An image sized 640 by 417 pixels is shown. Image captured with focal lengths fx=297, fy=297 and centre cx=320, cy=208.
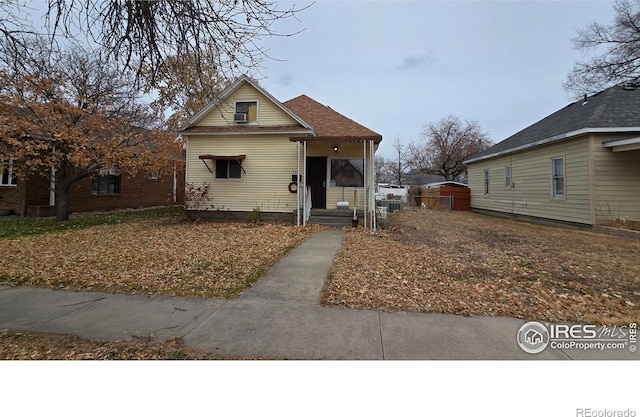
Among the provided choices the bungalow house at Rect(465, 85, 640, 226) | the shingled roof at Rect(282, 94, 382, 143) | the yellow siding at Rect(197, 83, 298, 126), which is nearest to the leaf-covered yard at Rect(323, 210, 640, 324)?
the bungalow house at Rect(465, 85, 640, 226)

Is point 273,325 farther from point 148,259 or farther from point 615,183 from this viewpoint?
point 615,183

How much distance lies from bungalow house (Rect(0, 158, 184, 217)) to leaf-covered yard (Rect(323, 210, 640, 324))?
13.2 meters

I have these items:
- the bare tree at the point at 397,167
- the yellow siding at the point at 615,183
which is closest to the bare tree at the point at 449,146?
the bare tree at the point at 397,167

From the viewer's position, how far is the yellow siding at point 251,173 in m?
12.1

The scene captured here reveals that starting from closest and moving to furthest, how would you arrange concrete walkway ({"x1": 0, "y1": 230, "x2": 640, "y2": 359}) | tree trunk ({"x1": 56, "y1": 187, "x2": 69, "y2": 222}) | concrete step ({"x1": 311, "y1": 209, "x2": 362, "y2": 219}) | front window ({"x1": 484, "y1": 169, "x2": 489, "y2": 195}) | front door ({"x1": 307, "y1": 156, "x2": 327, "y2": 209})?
concrete walkway ({"x1": 0, "y1": 230, "x2": 640, "y2": 359}), concrete step ({"x1": 311, "y1": 209, "x2": 362, "y2": 219}), front door ({"x1": 307, "y1": 156, "x2": 327, "y2": 209}), tree trunk ({"x1": 56, "y1": 187, "x2": 69, "y2": 222}), front window ({"x1": 484, "y1": 169, "x2": 489, "y2": 195})

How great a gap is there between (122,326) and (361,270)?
12.0ft

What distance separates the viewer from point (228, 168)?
496 inches

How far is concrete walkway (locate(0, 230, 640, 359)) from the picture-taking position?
112 inches

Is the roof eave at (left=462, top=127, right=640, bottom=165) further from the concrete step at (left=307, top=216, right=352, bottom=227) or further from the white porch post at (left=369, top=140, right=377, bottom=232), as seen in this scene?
the concrete step at (left=307, top=216, right=352, bottom=227)

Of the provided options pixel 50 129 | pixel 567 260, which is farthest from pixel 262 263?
pixel 50 129

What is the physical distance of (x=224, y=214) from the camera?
41.1 ft

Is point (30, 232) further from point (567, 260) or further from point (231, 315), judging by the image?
point (567, 260)

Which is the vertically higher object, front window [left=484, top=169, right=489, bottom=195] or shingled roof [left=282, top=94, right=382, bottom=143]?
shingled roof [left=282, top=94, right=382, bottom=143]

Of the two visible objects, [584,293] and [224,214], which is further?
[224,214]
